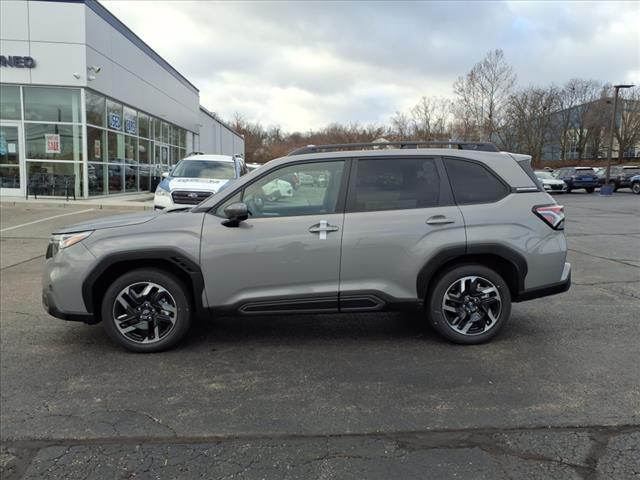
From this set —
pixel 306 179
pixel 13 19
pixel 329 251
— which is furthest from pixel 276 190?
pixel 13 19

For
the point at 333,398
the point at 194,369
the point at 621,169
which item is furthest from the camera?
the point at 621,169

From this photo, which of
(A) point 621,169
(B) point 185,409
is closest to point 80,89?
(B) point 185,409

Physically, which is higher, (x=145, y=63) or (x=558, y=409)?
(x=145, y=63)

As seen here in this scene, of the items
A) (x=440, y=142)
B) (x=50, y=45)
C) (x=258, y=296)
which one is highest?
(x=50, y=45)

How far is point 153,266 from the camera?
4.56 metres

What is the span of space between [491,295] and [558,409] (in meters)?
1.32

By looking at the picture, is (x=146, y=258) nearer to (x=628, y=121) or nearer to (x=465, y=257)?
(x=465, y=257)

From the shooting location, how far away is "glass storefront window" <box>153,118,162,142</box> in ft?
90.3

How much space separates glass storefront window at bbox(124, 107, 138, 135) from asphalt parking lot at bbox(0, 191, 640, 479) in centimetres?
1910

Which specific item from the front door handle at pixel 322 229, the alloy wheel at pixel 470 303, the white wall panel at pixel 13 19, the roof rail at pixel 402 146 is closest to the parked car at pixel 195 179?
the roof rail at pixel 402 146

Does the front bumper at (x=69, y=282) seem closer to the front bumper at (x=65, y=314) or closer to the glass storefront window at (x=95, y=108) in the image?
the front bumper at (x=65, y=314)

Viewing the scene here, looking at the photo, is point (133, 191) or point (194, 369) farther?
point (133, 191)

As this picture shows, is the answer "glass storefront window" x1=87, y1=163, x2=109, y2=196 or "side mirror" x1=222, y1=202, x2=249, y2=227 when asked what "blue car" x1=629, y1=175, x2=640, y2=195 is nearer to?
"glass storefront window" x1=87, y1=163, x2=109, y2=196

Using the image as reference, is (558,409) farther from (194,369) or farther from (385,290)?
(194,369)
